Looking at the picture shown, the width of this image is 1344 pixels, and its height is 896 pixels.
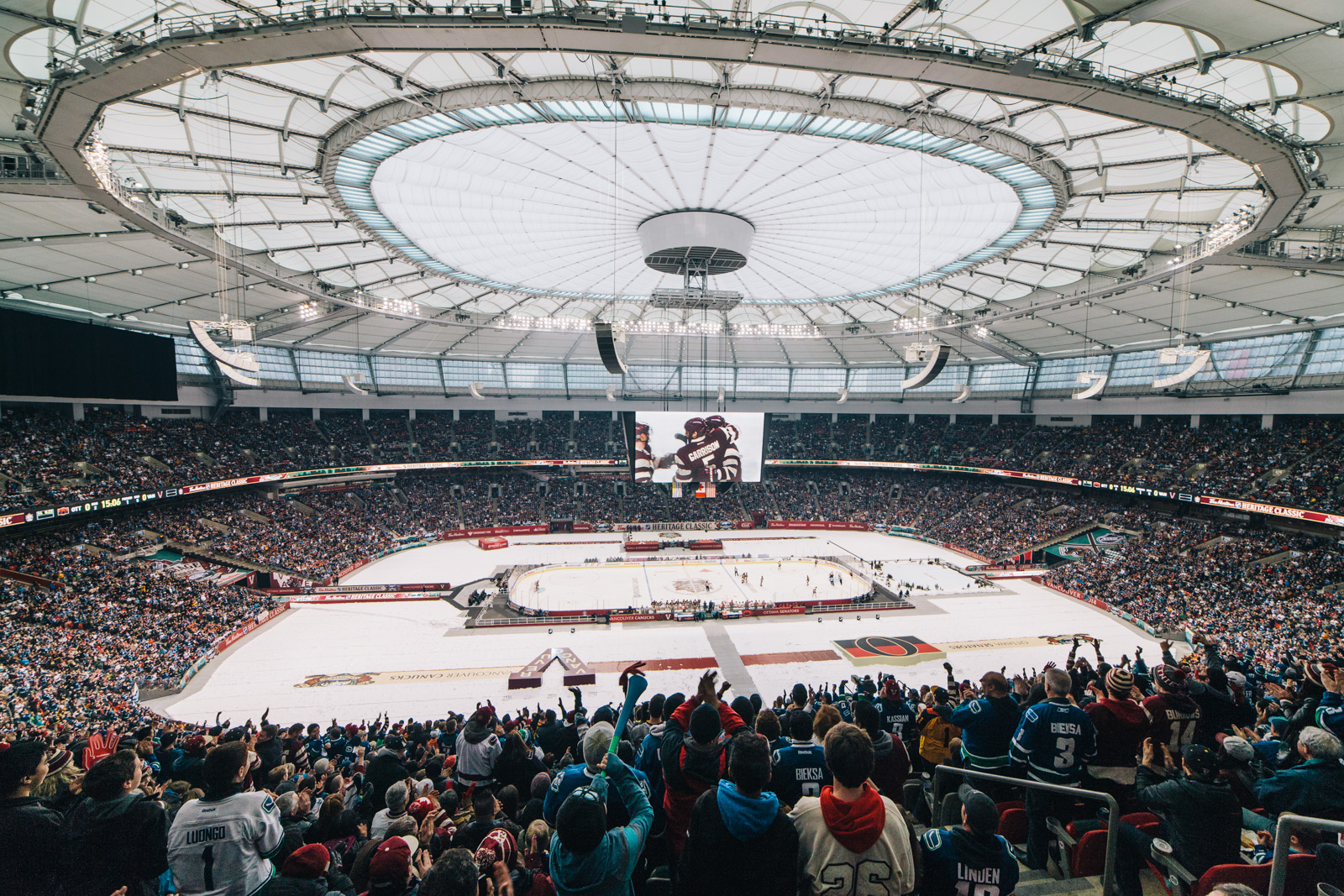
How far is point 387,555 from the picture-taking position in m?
42.8

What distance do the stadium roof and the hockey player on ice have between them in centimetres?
891

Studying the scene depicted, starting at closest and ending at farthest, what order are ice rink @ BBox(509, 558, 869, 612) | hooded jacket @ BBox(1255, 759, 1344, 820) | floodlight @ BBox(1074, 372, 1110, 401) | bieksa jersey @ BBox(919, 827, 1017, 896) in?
1. bieksa jersey @ BBox(919, 827, 1017, 896)
2. hooded jacket @ BBox(1255, 759, 1344, 820)
3. floodlight @ BBox(1074, 372, 1110, 401)
4. ice rink @ BBox(509, 558, 869, 612)

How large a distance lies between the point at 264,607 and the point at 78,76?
25.6 metres

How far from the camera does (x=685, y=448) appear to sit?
35250 mm

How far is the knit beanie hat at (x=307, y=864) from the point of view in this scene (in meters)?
3.67

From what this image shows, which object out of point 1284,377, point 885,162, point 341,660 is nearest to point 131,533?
point 341,660

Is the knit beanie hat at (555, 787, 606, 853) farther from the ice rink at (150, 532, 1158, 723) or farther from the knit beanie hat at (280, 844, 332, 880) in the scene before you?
the ice rink at (150, 532, 1158, 723)

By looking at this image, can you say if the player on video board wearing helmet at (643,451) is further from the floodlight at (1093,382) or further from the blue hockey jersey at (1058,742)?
the blue hockey jersey at (1058,742)

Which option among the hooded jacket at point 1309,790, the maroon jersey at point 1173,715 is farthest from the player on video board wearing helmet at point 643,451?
the hooded jacket at point 1309,790

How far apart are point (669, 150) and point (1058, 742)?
57.8ft

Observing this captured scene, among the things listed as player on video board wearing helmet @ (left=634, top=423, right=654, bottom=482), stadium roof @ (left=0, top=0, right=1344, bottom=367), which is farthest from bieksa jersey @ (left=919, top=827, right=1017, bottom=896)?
player on video board wearing helmet @ (left=634, top=423, right=654, bottom=482)

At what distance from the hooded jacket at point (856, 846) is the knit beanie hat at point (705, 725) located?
104cm

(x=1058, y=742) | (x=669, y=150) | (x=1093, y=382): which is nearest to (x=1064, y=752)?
(x=1058, y=742)

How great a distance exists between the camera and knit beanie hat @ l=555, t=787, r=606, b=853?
2.93 metres
